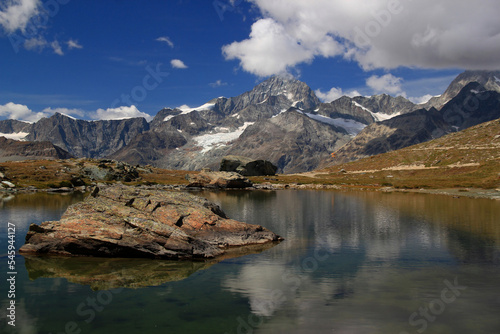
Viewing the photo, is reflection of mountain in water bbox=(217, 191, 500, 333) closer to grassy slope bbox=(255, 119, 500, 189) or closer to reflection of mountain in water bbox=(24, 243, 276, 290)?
reflection of mountain in water bbox=(24, 243, 276, 290)

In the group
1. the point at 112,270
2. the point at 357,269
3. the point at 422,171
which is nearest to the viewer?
the point at 112,270

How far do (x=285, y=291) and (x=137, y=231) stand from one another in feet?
51.7

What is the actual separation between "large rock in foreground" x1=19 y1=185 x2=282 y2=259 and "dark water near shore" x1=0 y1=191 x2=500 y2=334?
1611 millimetres

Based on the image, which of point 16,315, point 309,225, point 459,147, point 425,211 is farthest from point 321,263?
point 459,147

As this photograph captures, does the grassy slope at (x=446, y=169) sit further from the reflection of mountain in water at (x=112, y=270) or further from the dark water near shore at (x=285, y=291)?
the reflection of mountain in water at (x=112, y=270)

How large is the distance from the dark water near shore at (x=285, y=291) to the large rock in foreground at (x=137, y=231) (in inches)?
63.4

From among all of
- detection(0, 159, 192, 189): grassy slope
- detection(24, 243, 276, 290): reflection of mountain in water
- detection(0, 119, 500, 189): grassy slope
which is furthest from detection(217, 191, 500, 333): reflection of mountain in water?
detection(0, 159, 192, 189): grassy slope

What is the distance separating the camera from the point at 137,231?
3231 cm

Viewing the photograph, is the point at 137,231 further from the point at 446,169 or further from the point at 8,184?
the point at 446,169

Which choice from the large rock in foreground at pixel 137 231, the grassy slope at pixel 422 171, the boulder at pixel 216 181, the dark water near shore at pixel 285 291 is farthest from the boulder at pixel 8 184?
the large rock in foreground at pixel 137 231

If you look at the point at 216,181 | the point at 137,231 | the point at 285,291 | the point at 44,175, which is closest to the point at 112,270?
the point at 137,231

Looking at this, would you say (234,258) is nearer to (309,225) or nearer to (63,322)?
(63,322)

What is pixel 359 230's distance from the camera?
1880 inches

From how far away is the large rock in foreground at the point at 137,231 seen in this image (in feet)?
105
